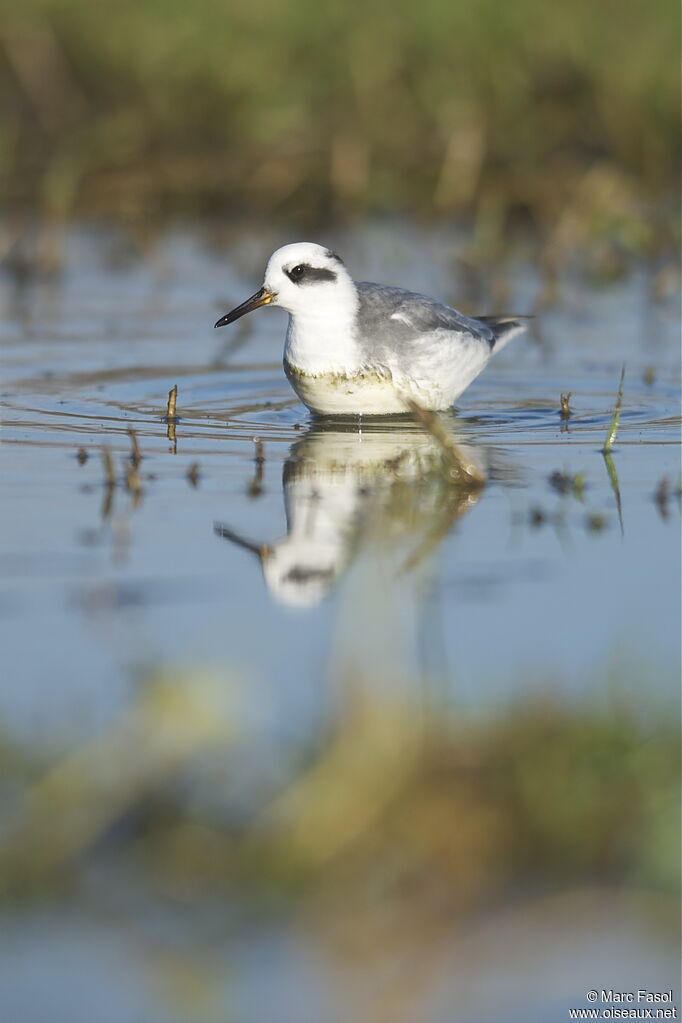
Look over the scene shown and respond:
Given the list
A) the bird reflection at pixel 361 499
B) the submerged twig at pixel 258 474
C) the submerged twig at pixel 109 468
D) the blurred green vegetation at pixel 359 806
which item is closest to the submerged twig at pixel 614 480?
the bird reflection at pixel 361 499

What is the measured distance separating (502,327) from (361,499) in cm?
279

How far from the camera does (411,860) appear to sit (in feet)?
11.0

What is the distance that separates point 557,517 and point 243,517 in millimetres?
1055

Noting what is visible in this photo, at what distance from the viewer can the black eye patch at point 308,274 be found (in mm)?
7586

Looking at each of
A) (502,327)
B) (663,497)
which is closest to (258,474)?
(663,497)

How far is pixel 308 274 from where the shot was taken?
7.62 meters

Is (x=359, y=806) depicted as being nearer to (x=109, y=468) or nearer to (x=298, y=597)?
(x=298, y=597)

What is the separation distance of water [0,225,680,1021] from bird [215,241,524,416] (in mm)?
168

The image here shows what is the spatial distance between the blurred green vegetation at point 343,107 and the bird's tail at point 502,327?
14.3ft

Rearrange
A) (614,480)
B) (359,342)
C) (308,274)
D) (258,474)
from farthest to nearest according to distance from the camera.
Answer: (308,274) < (359,342) < (258,474) < (614,480)

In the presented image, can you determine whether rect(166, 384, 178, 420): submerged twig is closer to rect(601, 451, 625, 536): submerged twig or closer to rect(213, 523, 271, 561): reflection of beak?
rect(213, 523, 271, 561): reflection of beak

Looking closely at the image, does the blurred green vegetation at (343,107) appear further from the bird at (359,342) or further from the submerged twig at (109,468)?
the submerged twig at (109,468)

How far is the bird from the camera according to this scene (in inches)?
290

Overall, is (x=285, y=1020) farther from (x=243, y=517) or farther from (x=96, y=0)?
(x=96, y=0)
